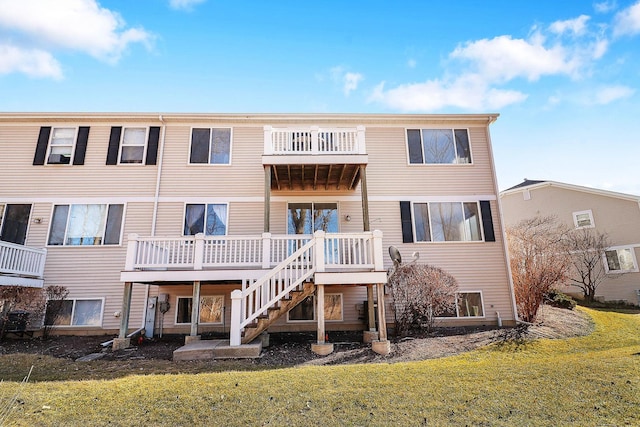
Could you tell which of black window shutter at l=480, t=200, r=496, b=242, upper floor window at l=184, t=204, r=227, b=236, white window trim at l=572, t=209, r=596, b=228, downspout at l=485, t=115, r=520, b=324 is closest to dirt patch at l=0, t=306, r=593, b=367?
downspout at l=485, t=115, r=520, b=324

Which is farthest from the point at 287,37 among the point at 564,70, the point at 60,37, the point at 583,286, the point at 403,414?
the point at 583,286

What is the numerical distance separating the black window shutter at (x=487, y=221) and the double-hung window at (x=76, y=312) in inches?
522

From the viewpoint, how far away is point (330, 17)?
42.1ft

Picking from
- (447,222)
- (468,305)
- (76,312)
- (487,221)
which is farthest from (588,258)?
(76,312)

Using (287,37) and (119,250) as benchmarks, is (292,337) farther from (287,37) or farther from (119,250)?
(287,37)

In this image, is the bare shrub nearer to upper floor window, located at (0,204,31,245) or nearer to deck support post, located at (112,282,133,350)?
upper floor window, located at (0,204,31,245)

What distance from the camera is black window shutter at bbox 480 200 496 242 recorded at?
1181 centimetres

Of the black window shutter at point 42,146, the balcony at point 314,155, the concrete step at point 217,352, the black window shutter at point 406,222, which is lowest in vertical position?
the concrete step at point 217,352

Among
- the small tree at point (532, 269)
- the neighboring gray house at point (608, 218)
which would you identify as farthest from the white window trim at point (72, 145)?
the neighboring gray house at point (608, 218)

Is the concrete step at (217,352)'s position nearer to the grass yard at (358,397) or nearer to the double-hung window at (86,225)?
the grass yard at (358,397)

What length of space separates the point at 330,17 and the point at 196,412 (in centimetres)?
1344

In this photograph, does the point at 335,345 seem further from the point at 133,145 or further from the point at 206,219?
the point at 133,145

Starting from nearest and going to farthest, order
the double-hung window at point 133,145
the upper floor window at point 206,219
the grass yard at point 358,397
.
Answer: the grass yard at point 358,397, the upper floor window at point 206,219, the double-hung window at point 133,145

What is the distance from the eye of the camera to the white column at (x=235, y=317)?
7.36 m
